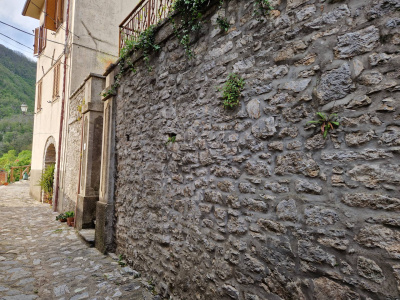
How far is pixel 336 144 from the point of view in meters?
1.66

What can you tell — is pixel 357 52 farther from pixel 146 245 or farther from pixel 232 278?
pixel 146 245

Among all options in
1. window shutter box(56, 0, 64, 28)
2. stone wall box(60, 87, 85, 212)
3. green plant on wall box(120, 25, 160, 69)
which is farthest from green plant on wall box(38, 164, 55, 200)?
green plant on wall box(120, 25, 160, 69)

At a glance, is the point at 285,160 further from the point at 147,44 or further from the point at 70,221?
the point at 70,221

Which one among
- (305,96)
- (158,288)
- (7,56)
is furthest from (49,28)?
(7,56)

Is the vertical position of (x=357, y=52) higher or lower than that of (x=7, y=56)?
lower

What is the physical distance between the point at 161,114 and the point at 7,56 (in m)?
46.9

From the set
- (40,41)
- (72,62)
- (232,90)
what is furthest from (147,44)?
(40,41)

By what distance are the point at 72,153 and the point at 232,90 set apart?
6.50m

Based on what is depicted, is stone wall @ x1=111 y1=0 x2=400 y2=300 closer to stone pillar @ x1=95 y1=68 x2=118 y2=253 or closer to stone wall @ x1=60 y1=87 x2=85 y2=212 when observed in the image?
stone pillar @ x1=95 y1=68 x2=118 y2=253

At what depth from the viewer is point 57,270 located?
3.79 m

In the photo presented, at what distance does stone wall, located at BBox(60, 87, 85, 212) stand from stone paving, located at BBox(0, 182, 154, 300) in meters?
1.25

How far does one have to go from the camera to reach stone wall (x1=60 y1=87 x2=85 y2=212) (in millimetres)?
6906

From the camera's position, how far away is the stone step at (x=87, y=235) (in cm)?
493

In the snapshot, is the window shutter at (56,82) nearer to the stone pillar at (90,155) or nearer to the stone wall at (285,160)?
the stone pillar at (90,155)
